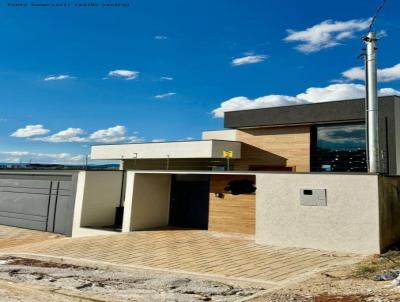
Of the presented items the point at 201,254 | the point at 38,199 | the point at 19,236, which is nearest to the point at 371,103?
the point at 201,254

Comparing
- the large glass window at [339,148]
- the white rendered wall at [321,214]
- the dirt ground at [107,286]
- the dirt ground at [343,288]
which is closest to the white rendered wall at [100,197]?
the dirt ground at [107,286]

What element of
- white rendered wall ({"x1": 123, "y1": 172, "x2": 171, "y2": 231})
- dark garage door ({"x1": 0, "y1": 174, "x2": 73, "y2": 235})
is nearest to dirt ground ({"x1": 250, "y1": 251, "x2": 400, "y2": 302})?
white rendered wall ({"x1": 123, "y1": 172, "x2": 171, "y2": 231})

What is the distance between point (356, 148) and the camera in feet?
64.9

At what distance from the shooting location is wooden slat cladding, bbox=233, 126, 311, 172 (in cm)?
2164

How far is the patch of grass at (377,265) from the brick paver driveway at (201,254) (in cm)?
60

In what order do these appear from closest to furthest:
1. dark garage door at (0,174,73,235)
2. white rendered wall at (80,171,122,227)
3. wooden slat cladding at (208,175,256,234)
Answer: wooden slat cladding at (208,175,256,234), white rendered wall at (80,171,122,227), dark garage door at (0,174,73,235)

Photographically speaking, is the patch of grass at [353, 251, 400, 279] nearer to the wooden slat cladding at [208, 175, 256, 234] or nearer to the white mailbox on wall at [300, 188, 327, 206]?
the white mailbox on wall at [300, 188, 327, 206]

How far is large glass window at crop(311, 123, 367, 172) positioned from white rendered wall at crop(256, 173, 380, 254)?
9385 mm

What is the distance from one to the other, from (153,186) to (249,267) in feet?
29.1

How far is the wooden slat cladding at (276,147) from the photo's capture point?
21.6 meters

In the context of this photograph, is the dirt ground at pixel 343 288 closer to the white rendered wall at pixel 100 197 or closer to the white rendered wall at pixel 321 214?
the white rendered wall at pixel 321 214

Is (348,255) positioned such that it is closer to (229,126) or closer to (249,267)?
(249,267)

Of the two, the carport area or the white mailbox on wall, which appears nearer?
the white mailbox on wall

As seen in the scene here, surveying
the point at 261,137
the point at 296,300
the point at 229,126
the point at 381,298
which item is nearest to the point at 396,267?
the point at 381,298
